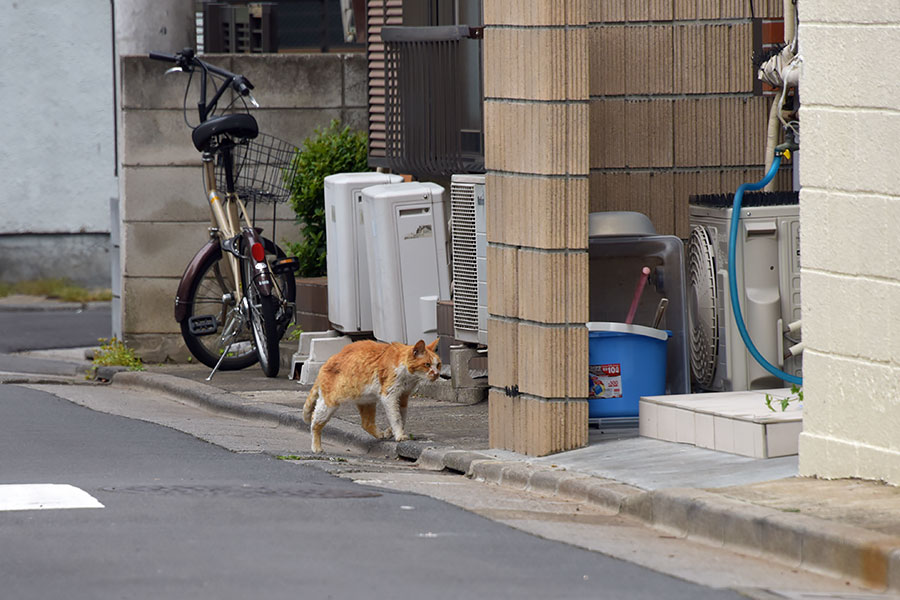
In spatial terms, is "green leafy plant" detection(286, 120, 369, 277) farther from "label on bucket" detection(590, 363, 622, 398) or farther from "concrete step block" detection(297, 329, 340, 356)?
"label on bucket" detection(590, 363, 622, 398)

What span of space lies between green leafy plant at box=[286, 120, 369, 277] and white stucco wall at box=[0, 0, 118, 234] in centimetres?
845

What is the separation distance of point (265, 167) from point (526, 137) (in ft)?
23.3

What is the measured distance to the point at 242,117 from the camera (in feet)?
51.9

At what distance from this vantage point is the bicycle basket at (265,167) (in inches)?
656

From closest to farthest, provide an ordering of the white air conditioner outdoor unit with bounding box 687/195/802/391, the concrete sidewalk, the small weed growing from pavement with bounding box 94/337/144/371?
1. the concrete sidewalk
2. the white air conditioner outdoor unit with bounding box 687/195/802/391
3. the small weed growing from pavement with bounding box 94/337/144/371

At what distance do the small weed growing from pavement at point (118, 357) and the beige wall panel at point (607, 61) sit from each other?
7.07 meters

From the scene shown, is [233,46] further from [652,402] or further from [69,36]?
[652,402]

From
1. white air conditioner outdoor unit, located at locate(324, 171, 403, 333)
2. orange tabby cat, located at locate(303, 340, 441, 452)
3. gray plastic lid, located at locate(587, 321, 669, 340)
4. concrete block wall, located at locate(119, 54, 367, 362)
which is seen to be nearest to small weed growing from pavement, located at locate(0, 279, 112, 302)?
concrete block wall, located at locate(119, 54, 367, 362)

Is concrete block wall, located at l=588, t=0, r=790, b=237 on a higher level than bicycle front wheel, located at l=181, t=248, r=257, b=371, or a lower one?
higher

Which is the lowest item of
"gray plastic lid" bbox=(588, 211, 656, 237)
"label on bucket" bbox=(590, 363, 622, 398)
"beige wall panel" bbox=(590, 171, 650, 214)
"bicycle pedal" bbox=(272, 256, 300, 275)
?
"label on bucket" bbox=(590, 363, 622, 398)

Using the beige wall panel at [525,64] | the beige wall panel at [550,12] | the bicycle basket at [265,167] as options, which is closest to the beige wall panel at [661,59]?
the beige wall panel at [525,64]

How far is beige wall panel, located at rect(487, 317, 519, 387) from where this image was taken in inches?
415

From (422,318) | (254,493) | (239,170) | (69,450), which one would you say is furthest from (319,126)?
(254,493)

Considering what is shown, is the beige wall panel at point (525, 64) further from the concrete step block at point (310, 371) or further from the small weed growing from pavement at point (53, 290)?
the small weed growing from pavement at point (53, 290)
